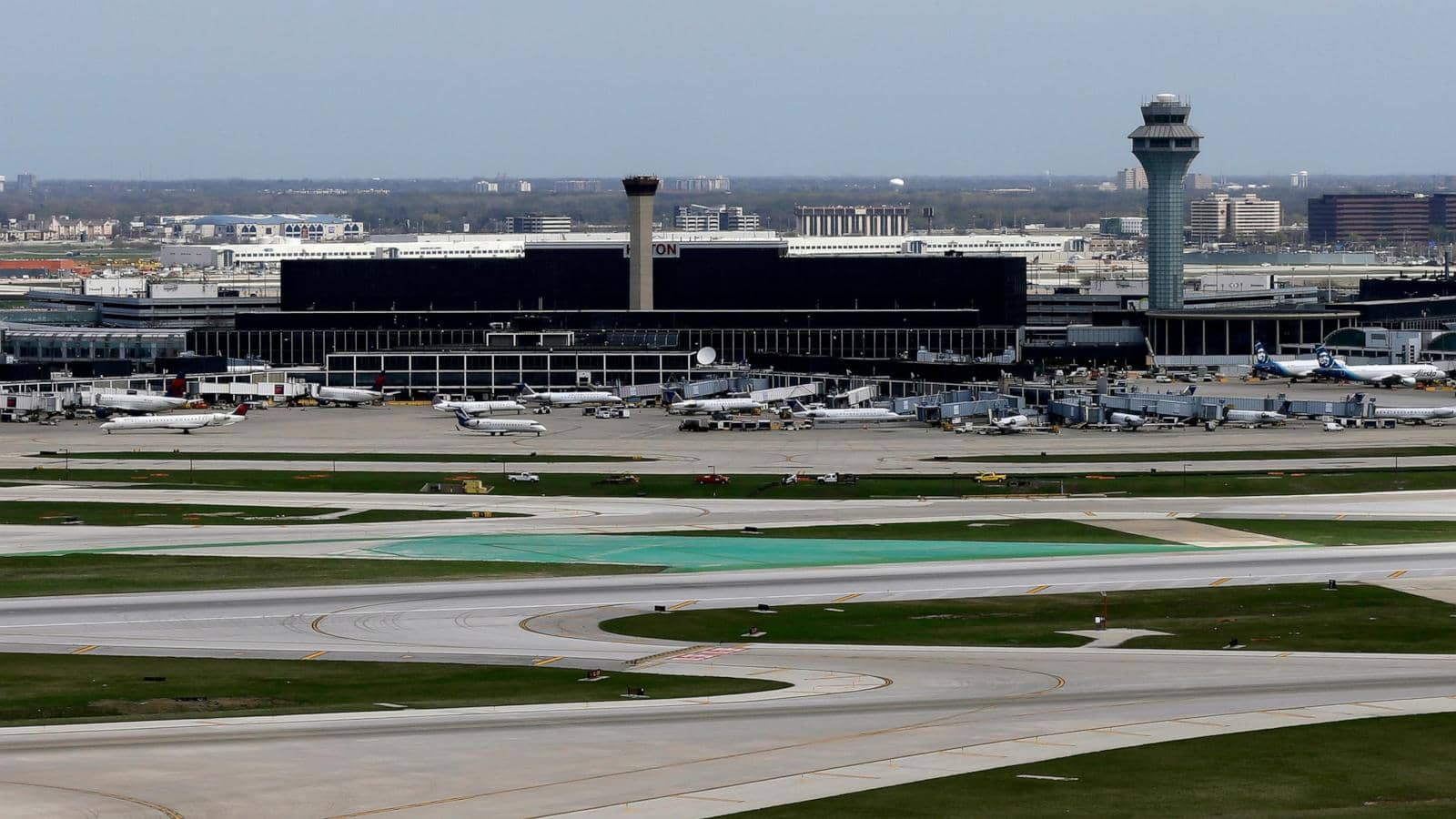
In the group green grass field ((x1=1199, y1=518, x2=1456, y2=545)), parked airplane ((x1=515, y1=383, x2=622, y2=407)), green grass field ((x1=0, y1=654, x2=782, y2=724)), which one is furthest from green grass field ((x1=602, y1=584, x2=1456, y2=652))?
parked airplane ((x1=515, y1=383, x2=622, y2=407))

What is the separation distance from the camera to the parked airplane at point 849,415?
153000 mm

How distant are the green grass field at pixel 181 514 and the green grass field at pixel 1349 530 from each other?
3352 cm

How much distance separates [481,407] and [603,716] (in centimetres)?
11720

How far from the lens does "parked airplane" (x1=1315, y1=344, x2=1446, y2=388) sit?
173000 millimetres

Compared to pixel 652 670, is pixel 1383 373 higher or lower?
higher

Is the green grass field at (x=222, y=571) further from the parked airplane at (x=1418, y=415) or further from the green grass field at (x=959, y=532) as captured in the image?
the parked airplane at (x=1418, y=415)

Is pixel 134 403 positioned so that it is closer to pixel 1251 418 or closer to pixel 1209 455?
pixel 1209 455

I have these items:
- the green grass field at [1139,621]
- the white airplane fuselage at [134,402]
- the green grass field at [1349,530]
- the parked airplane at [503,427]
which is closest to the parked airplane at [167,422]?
the white airplane fuselage at [134,402]

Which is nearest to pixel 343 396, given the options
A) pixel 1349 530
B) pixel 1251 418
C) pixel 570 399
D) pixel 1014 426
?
pixel 570 399

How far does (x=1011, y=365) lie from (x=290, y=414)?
197 ft

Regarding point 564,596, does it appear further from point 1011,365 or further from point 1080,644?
point 1011,365

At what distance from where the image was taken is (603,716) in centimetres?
4725

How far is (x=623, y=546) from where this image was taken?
272 ft

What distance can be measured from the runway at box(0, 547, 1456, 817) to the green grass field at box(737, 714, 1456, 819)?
41.5 inches
